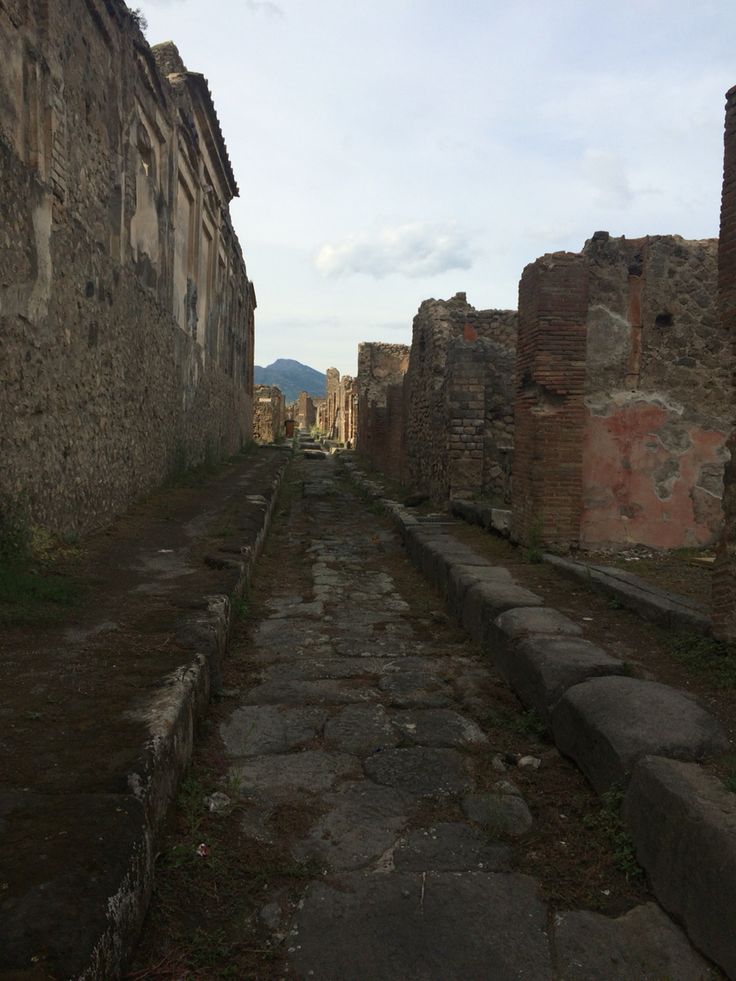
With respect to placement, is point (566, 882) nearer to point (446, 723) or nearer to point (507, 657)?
point (446, 723)

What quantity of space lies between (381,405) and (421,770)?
15.9 m

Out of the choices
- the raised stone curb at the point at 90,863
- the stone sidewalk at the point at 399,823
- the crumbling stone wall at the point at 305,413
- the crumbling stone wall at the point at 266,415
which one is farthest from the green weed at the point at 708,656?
the crumbling stone wall at the point at 305,413

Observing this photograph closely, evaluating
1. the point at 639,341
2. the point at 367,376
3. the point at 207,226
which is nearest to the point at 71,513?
the point at 639,341

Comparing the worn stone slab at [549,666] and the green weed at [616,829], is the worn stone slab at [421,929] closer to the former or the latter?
the green weed at [616,829]

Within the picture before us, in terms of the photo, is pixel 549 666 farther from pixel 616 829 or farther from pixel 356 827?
pixel 356 827

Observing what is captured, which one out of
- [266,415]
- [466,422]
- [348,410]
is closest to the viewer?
[466,422]

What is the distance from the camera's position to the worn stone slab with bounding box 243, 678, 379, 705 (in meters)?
3.28

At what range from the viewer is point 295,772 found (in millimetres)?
2586

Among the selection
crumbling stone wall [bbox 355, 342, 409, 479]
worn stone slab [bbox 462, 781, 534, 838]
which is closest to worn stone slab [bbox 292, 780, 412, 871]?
worn stone slab [bbox 462, 781, 534, 838]

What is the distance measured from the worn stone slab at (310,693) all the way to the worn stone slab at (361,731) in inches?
4.8

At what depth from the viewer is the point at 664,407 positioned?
5.84 metres

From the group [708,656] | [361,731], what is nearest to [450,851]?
[361,731]

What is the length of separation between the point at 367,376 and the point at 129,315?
1890cm

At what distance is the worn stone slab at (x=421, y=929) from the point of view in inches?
63.3
